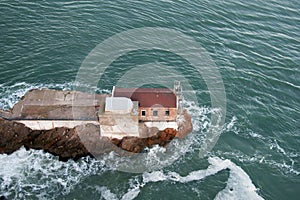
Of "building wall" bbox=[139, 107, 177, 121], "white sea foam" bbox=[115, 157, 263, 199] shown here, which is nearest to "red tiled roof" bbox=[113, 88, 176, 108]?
"building wall" bbox=[139, 107, 177, 121]

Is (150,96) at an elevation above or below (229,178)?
above

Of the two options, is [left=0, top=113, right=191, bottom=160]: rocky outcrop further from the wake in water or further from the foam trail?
the foam trail

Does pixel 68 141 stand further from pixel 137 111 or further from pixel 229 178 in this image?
pixel 229 178

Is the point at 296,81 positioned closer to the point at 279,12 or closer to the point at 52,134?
the point at 279,12

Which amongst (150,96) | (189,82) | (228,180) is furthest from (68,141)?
(189,82)

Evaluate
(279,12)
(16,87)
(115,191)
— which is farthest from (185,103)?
(279,12)

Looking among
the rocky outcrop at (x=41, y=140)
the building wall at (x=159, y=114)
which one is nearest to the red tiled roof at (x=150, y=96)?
the building wall at (x=159, y=114)
